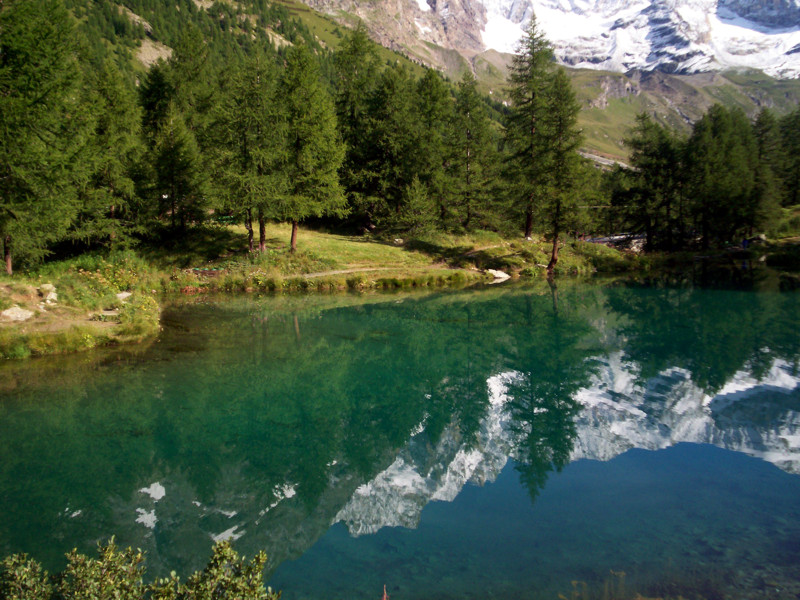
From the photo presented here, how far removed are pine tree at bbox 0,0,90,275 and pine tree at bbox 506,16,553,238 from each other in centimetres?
3067

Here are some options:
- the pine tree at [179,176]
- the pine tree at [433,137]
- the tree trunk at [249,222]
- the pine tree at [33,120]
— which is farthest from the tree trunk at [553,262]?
the pine tree at [33,120]

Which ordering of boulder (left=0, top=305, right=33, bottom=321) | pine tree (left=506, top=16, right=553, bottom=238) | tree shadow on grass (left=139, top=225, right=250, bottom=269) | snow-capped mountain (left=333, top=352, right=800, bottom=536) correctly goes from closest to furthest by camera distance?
snow-capped mountain (left=333, top=352, right=800, bottom=536)
boulder (left=0, top=305, right=33, bottom=321)
tree shadow on grass (left=139, top=225, right=250, bottom=269)
pine tree (left=506, top=16, right=553, bottom=238)

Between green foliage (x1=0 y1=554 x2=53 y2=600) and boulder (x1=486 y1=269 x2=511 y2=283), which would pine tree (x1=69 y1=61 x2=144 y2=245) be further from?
green foliage (x1=0 y1=554 x2=53 y2=600)

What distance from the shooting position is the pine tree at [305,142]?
35.1 m

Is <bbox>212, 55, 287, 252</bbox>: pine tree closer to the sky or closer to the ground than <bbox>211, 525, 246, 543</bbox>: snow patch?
closer to the sky

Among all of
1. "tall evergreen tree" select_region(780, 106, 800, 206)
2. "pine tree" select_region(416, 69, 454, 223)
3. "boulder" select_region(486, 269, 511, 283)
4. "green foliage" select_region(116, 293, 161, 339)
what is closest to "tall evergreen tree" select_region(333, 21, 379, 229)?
"pine tree" select_region(416, 69, 454, 223)

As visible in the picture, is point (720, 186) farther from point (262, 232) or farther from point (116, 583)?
point (116, 583)

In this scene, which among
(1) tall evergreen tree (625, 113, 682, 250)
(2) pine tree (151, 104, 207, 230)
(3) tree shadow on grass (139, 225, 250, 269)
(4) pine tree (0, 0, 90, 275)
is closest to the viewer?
(4) pine tree (0, 0, 90, 275)

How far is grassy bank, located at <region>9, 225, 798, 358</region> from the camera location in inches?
711

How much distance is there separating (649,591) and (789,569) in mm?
2240

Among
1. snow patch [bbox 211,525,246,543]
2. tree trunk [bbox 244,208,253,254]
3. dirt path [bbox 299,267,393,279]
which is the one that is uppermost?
tree trunk [bbox 244,208,253,254]

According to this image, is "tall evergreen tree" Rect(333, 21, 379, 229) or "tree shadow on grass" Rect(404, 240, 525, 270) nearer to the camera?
"tree shadow on grass" Rect(404, 240, 525, 270)

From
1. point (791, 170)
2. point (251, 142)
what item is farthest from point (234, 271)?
point (791, 170)

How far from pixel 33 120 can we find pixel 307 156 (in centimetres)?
1774
